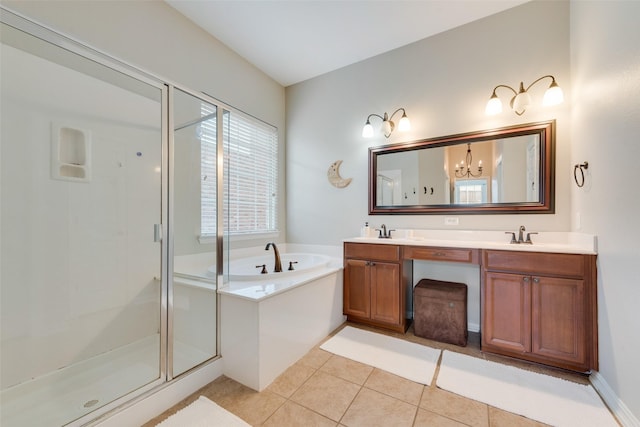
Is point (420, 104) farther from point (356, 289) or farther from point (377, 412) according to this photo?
point (377, 412)

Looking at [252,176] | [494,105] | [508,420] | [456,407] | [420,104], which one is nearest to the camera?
[508,420]

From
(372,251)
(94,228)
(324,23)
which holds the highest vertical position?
(324,23)

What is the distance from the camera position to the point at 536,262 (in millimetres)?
1869

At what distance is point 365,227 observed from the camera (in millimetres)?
2934

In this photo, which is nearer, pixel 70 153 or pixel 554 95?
pixel 70 153

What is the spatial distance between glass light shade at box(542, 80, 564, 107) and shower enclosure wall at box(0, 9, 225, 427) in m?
2.67

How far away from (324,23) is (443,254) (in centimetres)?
245

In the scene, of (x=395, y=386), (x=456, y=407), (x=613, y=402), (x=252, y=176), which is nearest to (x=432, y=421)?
(x=456, y=407)

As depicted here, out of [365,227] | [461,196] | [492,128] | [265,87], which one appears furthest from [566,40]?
[265,87]

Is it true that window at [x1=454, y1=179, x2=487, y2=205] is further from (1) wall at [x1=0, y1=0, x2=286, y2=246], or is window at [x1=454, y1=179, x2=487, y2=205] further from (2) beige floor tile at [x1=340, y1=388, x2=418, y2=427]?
(1) wall at [x1=0, y1=0, x2=286, y2=246]

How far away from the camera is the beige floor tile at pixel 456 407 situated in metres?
1.42

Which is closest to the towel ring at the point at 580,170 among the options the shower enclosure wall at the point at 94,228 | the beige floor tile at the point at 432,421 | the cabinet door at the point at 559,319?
the cabinet door at the point at 559,319

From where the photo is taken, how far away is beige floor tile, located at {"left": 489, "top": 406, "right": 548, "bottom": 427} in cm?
138

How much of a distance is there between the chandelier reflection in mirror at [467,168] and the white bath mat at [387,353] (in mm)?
1633
